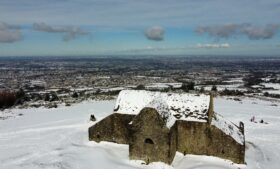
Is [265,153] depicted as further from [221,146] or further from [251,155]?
[221,146]

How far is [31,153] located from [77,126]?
10655 millimetres

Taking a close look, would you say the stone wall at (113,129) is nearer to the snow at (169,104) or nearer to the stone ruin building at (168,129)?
the stone ruin building at (168,129)

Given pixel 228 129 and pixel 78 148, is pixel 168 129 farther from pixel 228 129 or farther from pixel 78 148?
pixel 78 148

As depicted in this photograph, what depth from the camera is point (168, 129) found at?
945 inches

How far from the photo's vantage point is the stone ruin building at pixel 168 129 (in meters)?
24.4

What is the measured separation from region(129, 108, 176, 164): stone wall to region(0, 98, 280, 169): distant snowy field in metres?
0.69

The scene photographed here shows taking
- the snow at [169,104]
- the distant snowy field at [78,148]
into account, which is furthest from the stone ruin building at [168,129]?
the distant snowy field at [78,148]

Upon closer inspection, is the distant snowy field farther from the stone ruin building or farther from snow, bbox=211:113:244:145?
snow, bbox=211:113:244:145

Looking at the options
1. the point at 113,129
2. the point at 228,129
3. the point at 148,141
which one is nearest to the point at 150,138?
the point at 148,141

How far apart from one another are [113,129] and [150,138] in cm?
591

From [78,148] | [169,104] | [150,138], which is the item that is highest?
[169,104]

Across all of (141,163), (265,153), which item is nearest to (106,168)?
(141,163)

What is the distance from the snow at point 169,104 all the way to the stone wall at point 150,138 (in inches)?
26.7

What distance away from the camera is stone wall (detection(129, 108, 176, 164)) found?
24141 millimetres
